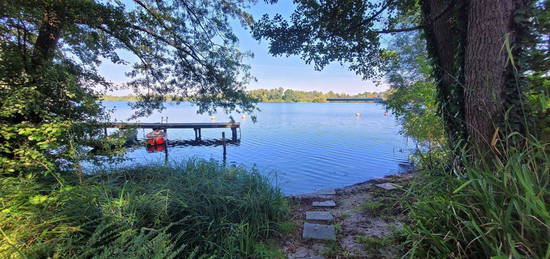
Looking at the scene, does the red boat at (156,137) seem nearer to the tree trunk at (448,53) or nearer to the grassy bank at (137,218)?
the grassy bank at (137,218)

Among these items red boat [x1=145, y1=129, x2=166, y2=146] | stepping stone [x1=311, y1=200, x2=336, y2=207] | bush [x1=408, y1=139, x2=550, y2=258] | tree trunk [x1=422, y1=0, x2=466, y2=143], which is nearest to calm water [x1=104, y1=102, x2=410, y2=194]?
red boat [x1=145, y1=129, x2=166, y2=146]

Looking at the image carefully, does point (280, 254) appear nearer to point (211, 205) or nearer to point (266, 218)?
point (266, 218)

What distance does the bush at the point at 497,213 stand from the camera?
3.04ft

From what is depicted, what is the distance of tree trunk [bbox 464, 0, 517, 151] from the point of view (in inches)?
61.2

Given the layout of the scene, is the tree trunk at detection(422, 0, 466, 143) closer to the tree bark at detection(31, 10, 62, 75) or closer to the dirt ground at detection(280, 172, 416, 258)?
the dirt ground at detection(280, 172, 416, 258)

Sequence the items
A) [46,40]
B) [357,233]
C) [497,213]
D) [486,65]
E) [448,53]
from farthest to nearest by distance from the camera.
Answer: [46,40]
[357,233]
[448,53]
[486,65]
[497,213]

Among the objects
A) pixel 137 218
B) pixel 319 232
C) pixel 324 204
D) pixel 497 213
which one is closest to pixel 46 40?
pixel 137 218

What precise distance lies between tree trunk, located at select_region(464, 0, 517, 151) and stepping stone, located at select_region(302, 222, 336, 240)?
66.2 inches

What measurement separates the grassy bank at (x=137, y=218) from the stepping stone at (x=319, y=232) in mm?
396

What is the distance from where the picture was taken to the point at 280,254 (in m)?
2.12

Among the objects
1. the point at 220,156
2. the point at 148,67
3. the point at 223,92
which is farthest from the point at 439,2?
the point at 220,156

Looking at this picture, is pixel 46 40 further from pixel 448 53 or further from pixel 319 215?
pixel 448 53

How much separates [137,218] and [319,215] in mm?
2317

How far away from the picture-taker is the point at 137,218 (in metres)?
1.98
